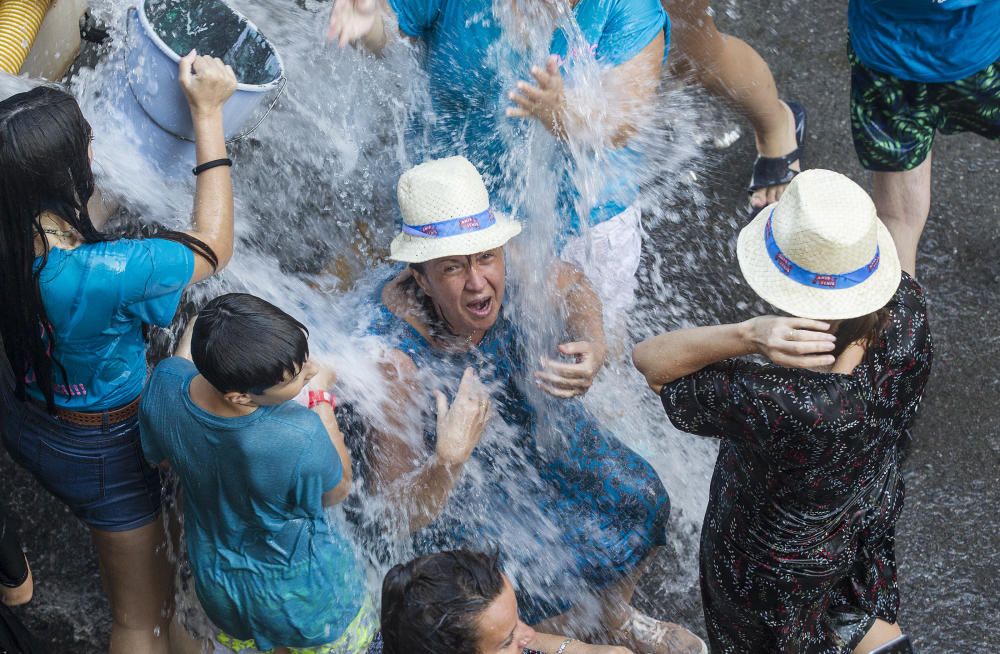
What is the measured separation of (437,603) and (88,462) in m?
1.10

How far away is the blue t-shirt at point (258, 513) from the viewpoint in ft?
7.22

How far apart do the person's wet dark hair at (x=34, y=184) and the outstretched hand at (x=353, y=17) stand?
104cm

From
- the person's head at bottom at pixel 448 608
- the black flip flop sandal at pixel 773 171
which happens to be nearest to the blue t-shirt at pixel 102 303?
the person's head at bottom at pixel 448 608

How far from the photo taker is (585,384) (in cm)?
271

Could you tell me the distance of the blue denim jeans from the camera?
2.51 meters

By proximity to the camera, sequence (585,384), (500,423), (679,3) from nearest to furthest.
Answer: (585,384) → (500,423) → (679,3)

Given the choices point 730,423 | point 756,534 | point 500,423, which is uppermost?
point 730,423

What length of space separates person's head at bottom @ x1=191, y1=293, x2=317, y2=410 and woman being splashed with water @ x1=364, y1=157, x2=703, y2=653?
0.55 meters

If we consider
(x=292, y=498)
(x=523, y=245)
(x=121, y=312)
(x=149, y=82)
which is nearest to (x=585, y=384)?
(x=523, y=245)

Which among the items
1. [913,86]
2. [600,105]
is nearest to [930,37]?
[913,86]

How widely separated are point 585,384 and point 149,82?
1344mm

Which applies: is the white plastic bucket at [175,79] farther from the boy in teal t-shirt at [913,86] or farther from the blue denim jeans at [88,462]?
the boy in teal t-shirt at [913,86]

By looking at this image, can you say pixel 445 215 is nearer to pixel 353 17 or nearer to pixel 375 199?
pixel 353 17

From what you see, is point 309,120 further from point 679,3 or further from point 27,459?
point 27,459
